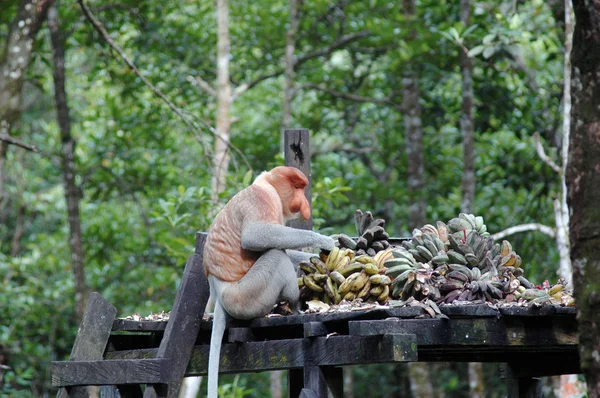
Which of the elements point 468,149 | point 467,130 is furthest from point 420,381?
point 467,130

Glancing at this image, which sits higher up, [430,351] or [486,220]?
[486,220]

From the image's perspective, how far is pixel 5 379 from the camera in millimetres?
9992

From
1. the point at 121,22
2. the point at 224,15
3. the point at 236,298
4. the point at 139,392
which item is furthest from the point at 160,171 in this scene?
the point at 236,298

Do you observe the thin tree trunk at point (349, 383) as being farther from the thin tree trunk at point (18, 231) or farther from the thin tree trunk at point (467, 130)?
the thin tree trunk at point (18, 231)

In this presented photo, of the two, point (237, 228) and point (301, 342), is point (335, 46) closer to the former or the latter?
point (237, 228)

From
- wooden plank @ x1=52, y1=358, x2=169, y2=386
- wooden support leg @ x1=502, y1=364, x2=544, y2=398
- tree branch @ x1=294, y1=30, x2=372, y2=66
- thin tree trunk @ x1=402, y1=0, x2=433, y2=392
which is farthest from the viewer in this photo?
tree branch @ x1=294, y1=30, x2=372, y2=66

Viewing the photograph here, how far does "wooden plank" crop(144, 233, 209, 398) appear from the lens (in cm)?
455

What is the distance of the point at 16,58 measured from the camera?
6.24 m

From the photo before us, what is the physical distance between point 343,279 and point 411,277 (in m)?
0.42

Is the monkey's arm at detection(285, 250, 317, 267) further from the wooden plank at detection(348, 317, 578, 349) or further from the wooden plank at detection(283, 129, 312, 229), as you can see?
the wooden plank at detection(348, 317, 578, 349)

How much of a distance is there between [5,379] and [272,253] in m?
6.48

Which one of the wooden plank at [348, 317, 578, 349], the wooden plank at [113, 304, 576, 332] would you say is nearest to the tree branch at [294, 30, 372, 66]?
the wooden plank at [113, 304, 576, 332]

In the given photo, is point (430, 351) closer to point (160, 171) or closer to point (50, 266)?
point (160, 171)

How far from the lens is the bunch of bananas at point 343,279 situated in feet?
14.4
